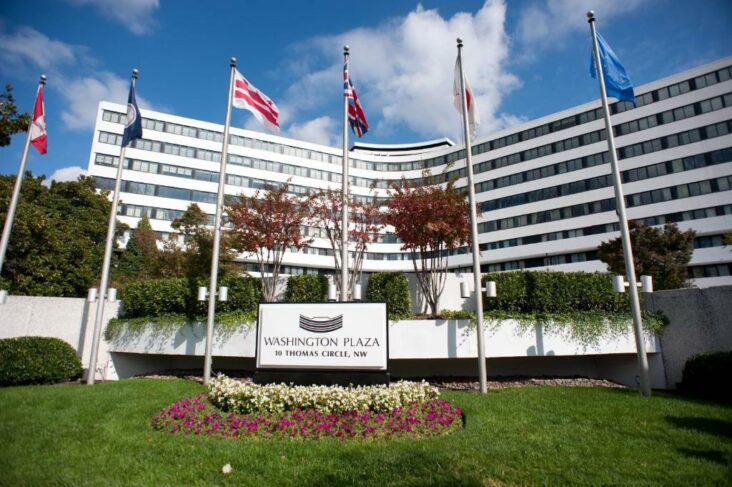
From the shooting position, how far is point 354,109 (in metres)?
14.0

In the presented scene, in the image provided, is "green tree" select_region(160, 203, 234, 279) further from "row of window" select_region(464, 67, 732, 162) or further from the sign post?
"row of window" select_region(464, 67, 732, 162)

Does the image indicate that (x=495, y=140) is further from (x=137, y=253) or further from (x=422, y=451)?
(x=422, y=451)

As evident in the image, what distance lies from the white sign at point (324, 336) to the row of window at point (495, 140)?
27.5 m

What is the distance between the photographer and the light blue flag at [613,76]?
1178 centimetres

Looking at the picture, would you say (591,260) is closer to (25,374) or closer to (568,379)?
(568,379)

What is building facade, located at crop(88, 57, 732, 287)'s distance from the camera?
1417 inches

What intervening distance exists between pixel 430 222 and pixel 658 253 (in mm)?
21376

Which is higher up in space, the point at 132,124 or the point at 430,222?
the point at 132,124

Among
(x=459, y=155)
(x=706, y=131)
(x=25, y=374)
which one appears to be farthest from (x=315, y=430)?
(x=459, y=155)

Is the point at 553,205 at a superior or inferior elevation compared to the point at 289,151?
inferior

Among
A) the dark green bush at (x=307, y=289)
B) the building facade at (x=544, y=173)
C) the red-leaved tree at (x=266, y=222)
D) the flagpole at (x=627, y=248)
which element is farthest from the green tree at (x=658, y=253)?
the red-leaved tree at (x=266, y=222)

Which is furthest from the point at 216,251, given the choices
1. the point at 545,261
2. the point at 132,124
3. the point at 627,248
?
the point at 545,261

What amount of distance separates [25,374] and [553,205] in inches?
1806

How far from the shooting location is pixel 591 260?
41.7m
